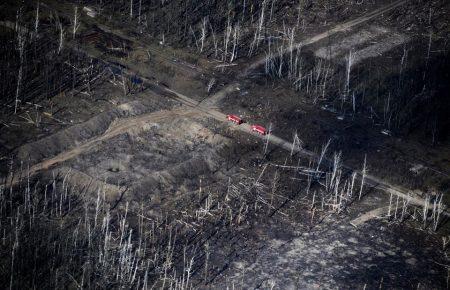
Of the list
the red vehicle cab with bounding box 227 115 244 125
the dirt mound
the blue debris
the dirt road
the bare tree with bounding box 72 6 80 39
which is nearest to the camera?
the dirt mound

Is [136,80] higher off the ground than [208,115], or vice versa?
[136,80]

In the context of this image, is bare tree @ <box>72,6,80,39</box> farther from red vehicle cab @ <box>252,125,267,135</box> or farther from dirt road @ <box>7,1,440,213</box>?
red vehicle cab @ <box>252,125,267,135</box>

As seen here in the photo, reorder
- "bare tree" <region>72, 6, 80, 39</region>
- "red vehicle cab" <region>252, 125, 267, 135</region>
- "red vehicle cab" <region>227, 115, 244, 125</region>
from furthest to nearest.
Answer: "bare tree" <region>72, 6, 80, 39</region>
"red vehicle cab" <region>227, 115, 244, 125</region>
"red vehicle cab" <region>252, 125, 267, 135</region>

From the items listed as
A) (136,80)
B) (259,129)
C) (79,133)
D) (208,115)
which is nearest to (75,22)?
(136,80)

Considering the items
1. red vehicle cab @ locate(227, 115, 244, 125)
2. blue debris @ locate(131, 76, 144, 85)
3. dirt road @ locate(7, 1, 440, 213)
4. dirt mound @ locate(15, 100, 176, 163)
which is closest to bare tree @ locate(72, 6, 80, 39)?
dirt road @ locate(7, 1, 440, 213)

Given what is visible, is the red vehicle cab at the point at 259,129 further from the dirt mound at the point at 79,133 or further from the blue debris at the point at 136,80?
the blue debris at the point at 136,80

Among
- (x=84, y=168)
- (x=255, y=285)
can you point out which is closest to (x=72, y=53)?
(x=84, y=168)

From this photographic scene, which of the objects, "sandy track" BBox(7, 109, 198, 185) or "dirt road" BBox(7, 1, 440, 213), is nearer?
"sandy track" BBox(7, 109, 198, 185)

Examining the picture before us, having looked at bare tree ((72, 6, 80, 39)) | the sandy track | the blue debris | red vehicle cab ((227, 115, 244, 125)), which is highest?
bare tree ((72, 6, 80, 39))

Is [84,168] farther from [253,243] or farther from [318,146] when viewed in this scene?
[318,146]

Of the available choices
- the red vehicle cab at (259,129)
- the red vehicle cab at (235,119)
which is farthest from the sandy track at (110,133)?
the red vehicle cab at (259,129)

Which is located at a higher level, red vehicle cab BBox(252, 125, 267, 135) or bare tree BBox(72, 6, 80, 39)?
bare tree BBox(72, 6, 80, 39)

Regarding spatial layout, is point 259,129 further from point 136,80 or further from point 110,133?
point 136,80
